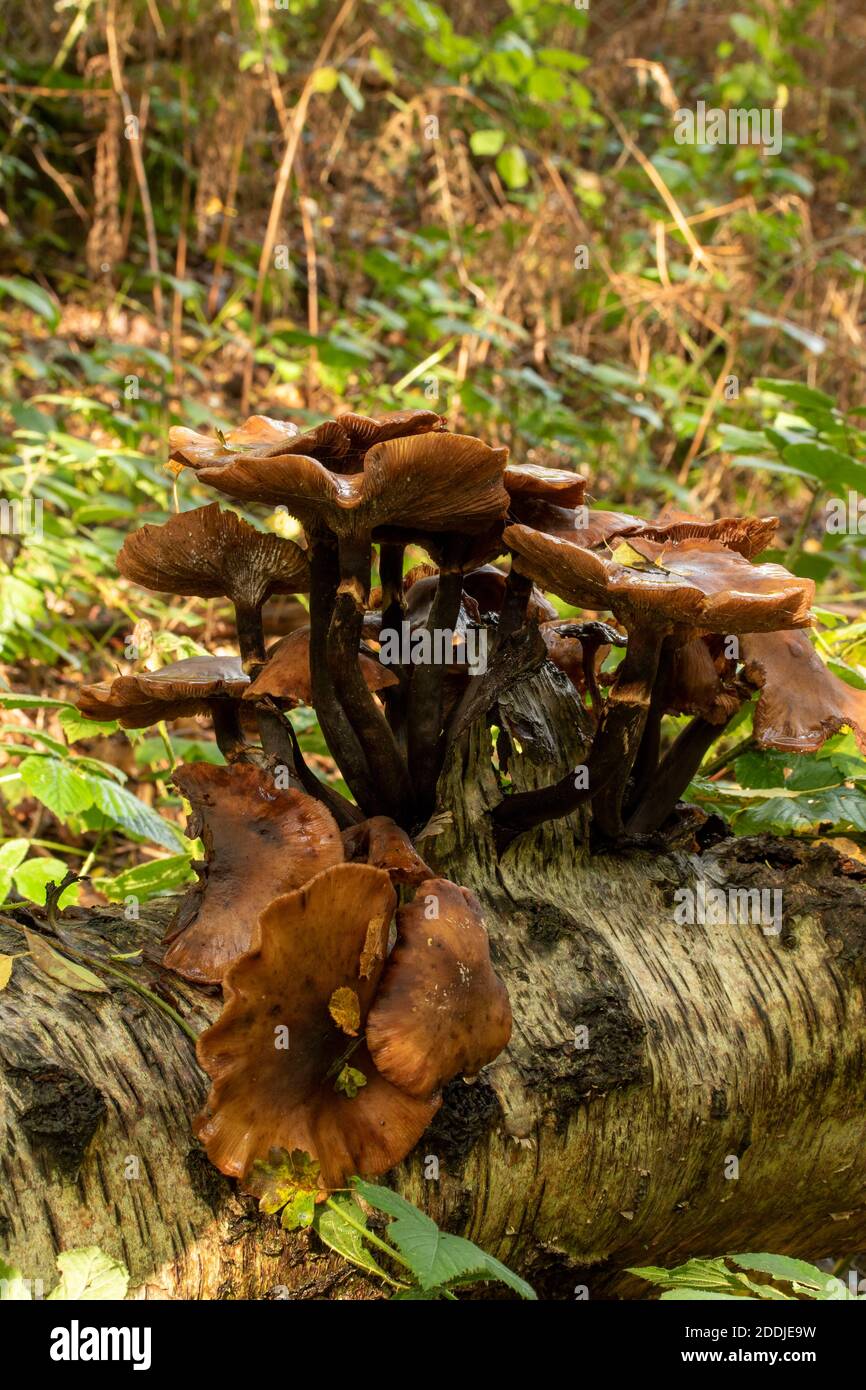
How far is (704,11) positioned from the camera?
12.9 meters

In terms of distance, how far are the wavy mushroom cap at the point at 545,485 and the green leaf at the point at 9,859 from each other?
1.54 metres

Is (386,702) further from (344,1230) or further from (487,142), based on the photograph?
(487,142)

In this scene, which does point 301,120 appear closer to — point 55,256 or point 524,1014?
point 55,256

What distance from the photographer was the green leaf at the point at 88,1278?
1.73 metres

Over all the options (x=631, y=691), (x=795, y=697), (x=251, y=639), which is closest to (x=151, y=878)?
(x=251, y=639)

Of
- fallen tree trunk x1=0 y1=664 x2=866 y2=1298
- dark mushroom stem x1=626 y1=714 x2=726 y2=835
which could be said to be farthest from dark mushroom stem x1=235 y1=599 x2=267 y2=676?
dark mushroom stem x1=626 y1=714 x2=726 y2=835

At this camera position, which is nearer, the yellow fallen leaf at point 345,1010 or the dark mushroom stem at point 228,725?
the yellow fallen leaf at point 345,1010

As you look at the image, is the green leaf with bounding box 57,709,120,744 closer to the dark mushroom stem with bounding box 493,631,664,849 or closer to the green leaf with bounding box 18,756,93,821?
the green leaf with bounding box 18,756,93,821

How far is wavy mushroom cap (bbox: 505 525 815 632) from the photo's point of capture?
196cm

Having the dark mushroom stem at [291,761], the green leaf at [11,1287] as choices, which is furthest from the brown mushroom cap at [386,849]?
the green leaf at [11,1287]

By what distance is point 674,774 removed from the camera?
106 inches

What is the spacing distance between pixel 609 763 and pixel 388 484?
2.59 ft

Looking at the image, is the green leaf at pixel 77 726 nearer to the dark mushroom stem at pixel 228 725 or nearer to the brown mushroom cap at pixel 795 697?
the dark mushroom stem at pixel 228 725
